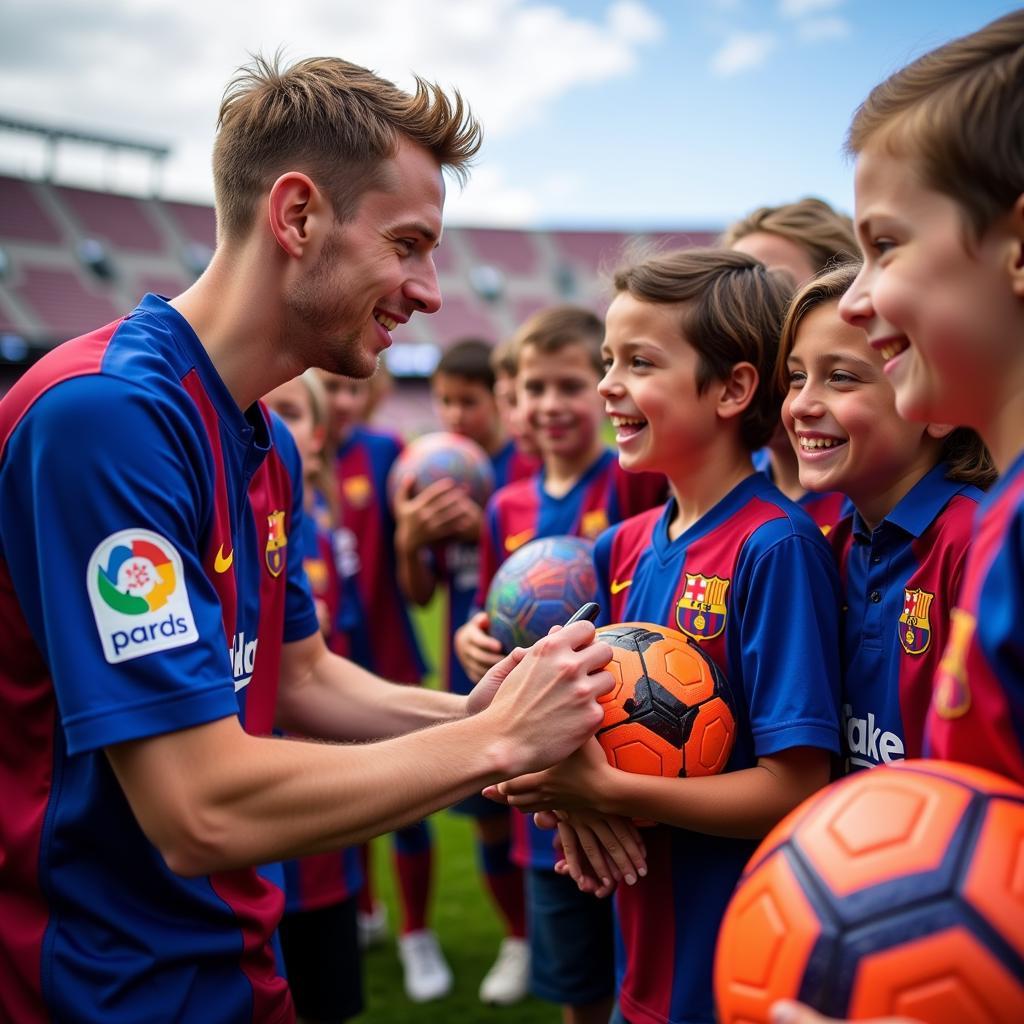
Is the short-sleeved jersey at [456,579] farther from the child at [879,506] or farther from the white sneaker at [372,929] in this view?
the child at [879,506]

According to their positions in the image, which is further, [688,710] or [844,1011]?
[688,710]

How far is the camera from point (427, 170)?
104 inches

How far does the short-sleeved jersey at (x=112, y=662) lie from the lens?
6.26 ft

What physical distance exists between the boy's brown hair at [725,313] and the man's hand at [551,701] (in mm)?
953

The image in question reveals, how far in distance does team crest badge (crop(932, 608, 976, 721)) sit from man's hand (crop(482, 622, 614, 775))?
2.75 feet

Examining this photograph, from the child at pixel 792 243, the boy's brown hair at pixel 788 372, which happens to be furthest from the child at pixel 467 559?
the boy's brown hair at pixel 788 372

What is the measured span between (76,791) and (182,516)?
64cm

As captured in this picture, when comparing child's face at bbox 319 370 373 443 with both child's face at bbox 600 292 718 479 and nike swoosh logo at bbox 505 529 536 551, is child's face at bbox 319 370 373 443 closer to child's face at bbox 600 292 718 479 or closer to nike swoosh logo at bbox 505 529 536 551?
nike swoosh logo at bbox 505 529 536 551

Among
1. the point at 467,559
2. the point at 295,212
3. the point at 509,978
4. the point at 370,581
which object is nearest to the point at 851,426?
the point at 295,212

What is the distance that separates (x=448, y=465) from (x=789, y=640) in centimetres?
329

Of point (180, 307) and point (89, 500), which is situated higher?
point (180, 307)

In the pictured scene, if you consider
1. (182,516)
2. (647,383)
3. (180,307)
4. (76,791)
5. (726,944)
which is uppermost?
(180,307)

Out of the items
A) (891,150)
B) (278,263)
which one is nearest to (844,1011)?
(891,150)

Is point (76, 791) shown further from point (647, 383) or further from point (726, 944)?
point (647, 383)
